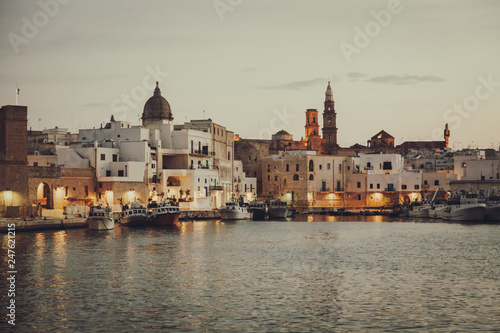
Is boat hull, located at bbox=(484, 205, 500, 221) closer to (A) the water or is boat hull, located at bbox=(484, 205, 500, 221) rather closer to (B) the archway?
(A) the water

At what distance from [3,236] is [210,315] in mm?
30700

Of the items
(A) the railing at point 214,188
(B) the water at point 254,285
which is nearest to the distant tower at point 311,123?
(A) the railing at point 214,188

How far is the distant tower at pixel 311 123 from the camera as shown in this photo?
13100 centimetres

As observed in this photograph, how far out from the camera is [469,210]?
73.6 metres

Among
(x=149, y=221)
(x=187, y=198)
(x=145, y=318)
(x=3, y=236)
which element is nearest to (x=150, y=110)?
(x=187, y=198)

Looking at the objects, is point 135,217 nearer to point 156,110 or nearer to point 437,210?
point 156,110

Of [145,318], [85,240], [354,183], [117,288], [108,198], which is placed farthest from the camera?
[354,183]

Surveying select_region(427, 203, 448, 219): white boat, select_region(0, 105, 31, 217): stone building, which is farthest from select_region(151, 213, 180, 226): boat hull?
select_region(427, 203, 448, 219): white boat

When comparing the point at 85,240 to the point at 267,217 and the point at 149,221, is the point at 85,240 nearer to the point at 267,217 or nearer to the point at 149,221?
the point at 149,221

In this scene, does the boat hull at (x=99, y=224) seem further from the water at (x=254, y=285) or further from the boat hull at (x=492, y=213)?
the boat hull at (x=492, y=213)

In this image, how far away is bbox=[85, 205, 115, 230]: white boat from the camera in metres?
56.3

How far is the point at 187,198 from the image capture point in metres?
78.9

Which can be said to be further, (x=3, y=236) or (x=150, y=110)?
(x=150, y=110)

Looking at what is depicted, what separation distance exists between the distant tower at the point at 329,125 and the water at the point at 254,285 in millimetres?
78166
